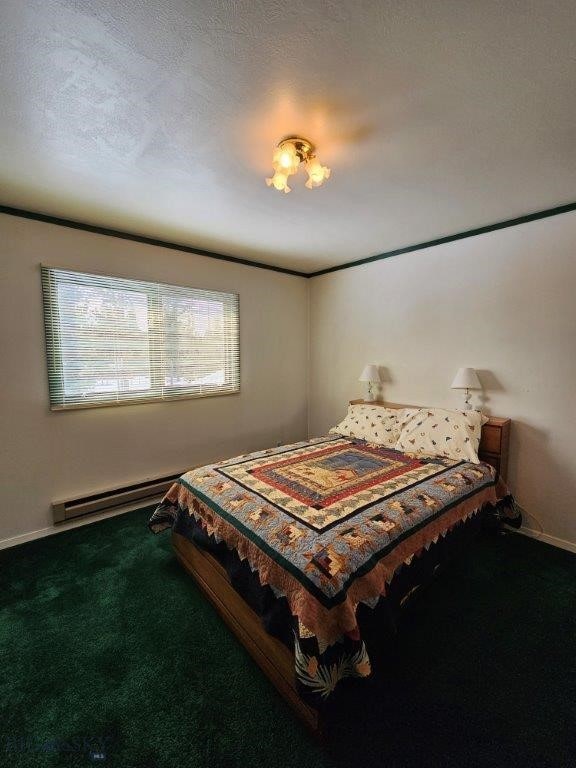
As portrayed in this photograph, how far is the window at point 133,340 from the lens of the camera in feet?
8.54

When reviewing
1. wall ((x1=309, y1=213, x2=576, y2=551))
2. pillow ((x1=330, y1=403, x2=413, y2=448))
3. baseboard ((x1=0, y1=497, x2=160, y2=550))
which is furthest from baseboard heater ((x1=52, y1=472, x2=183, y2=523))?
wall ((x1=309, y1=213, x2=576, y2=551))

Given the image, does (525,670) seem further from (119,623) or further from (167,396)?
(167,396)

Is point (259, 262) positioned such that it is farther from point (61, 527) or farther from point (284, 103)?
point (61, 527)

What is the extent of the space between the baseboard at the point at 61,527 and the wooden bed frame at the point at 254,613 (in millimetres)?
942

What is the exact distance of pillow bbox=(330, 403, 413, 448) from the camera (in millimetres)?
2968

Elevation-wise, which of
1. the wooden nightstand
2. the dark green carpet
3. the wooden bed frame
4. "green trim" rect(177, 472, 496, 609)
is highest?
the wooden nightstand

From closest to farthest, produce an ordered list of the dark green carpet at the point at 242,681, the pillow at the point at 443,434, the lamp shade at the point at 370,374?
1. the dark green carpet at the point at 242,681
2. the pillow at the point at 443,434
3. the lamp shade at the point at 370,374

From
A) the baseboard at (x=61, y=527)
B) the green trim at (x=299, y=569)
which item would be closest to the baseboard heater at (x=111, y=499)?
the baseboard at (x=61, y=527)

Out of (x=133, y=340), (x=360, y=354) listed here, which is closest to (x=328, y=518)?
(x=133, y=340)

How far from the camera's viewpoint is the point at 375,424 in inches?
122

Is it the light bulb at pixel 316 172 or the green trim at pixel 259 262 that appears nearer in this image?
the light bulb at pixel 316 172

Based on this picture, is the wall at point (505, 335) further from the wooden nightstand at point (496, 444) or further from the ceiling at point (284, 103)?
the ceiling at point (284, 103)

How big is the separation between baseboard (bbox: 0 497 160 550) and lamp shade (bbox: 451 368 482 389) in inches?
116

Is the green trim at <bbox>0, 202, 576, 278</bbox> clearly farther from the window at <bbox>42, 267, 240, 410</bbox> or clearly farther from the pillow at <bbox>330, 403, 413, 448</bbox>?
the pillow at <bbox>330, 403, 413, 448</bbox>
